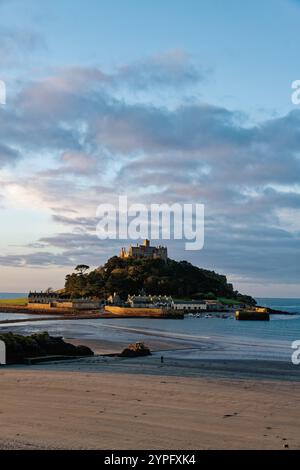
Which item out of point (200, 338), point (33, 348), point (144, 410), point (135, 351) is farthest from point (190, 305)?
point (144, 410)

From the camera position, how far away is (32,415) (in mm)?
13555

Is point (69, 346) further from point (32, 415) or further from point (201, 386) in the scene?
point (32, 415)

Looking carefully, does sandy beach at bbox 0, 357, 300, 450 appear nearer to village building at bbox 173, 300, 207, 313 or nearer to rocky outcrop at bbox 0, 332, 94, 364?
rocky outcrop at bbox 0, 332, 94, 364

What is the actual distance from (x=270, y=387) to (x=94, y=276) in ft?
594

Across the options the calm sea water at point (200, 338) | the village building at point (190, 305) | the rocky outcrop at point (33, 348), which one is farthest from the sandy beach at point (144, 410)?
the village building at point (190, 305)

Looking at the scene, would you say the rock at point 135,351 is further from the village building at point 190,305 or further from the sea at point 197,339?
the village building at point 190,305

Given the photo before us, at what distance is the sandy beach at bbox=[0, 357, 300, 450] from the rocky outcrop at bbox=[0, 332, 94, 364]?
268cm

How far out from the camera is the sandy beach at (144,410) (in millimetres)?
11305

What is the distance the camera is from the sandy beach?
11305 mm

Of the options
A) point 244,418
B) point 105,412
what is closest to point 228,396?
point 244,418

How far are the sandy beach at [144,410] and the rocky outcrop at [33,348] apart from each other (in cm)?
268

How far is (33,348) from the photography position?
28453 millimetres

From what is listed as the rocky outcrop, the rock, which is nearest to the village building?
the rock

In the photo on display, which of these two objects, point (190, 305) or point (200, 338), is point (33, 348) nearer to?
point (200, 338)
